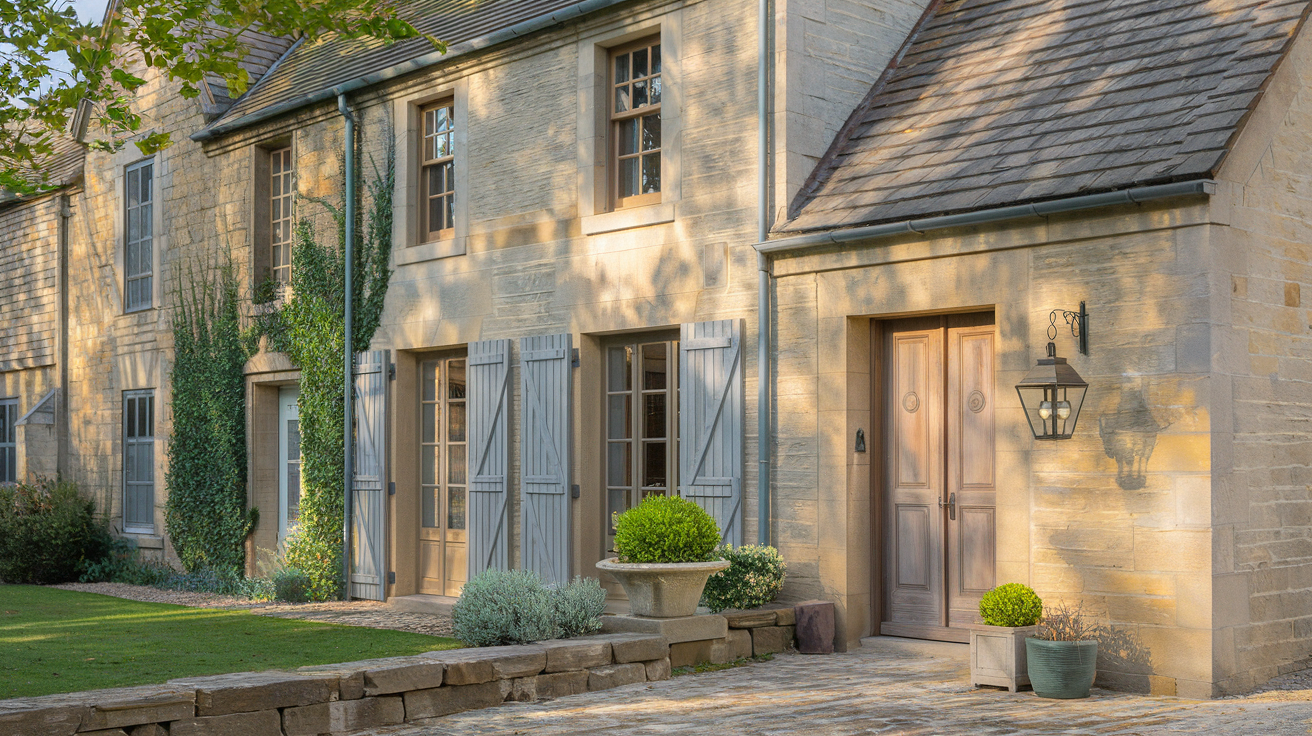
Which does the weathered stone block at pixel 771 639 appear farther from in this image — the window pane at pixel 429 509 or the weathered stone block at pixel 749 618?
the window pane at pixel 429 509

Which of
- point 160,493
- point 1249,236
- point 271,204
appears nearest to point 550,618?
point 1249,236

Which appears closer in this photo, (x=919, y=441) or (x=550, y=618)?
(x=550, y=618)

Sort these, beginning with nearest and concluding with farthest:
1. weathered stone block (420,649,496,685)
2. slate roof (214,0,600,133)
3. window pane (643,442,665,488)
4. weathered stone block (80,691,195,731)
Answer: weathered stone block (80,691,195,731) < weathered stone block (420,649,496,685) < window pane (643,442,665,488) < slate roof (214,0,600,133)

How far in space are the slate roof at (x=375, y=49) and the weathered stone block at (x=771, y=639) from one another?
18.4 ft

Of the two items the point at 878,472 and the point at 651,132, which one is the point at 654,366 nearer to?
the point at 651,132

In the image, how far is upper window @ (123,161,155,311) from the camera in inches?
640

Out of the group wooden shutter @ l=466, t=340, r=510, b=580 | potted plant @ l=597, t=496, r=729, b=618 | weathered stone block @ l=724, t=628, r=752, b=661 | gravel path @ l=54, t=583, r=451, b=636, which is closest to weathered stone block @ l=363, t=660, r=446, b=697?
potted plant @ l=597, t=496, r=729, b=618

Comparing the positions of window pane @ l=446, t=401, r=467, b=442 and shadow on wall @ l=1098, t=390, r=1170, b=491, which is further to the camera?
window pane @ l=446, t=401, r=467, b=442

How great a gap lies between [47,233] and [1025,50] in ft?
46.7

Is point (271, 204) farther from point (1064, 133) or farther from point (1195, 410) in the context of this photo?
point (1195, 410)

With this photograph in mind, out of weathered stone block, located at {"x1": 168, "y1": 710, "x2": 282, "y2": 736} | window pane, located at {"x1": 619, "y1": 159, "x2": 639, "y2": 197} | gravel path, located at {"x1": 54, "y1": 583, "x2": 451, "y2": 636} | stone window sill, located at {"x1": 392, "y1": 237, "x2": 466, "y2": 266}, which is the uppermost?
window pane, located at {"x1": 619, "y1": 159, "x2": 639, "y2": 197}

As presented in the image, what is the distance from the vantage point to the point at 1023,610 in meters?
7.46

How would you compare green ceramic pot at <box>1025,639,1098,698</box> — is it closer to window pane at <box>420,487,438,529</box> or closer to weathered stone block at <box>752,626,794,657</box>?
weathered stone block at <box>752,626,794,657</box>

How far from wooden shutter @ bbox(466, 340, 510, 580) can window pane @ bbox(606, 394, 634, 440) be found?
98 centimetres
